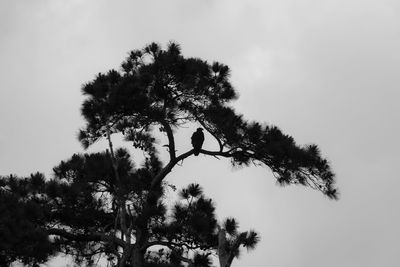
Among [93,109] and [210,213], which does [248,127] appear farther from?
[93,109]

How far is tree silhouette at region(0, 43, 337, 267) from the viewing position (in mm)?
7074

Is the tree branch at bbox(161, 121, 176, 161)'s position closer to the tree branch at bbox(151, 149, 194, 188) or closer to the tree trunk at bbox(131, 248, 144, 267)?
the tree branch at bbox(151, 149, 194, 188)

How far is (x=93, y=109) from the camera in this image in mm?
7328

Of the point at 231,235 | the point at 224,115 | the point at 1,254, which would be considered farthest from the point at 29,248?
the point at 224,115

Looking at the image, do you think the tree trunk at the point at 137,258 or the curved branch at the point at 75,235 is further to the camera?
the curved branch at the point at 75,235

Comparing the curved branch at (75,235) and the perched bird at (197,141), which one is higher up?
the perched bird at (197,141)

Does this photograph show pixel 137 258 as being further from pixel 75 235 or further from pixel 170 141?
pixel 170 141

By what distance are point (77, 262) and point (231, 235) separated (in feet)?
7.24

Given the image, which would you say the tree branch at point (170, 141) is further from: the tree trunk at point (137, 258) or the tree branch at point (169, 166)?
the tree trunk at point (137, 258)

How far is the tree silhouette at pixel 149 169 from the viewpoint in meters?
7.07

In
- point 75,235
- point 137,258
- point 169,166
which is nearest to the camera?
point 137,258

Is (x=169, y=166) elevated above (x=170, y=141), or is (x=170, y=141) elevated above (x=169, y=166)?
(x=170, y=141)

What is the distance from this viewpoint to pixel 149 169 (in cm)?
781

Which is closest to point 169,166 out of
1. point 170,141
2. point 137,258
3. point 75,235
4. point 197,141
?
point 170,141
